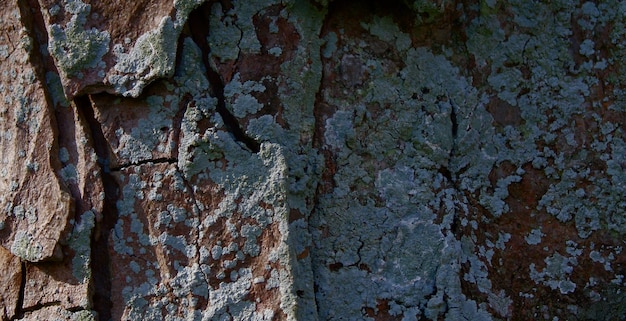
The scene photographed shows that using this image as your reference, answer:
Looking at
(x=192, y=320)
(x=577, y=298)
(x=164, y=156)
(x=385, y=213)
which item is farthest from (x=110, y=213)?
Answer: (x=577, y=298)

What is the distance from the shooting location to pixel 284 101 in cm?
136

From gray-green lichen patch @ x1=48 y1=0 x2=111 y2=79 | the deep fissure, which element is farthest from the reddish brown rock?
gray-green lichen patch @ x1=48 y1=0 x2=111 y2=79

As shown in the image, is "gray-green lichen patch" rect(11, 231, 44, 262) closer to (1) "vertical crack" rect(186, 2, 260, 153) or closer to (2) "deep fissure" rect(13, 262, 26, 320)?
(2) "deep fissure" rect(13, 262, 26, 320)

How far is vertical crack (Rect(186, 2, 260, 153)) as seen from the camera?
4.39ft

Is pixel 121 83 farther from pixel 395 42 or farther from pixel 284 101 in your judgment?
pixel 395 42

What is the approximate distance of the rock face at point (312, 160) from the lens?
1.31 m

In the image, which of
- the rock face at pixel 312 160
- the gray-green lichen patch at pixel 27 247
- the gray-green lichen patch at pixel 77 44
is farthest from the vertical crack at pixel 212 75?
the gray-green lichen patch at pixel 27 247

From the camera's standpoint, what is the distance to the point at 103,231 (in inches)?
52.3

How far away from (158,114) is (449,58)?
630 mm

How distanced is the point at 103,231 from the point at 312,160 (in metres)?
0.43

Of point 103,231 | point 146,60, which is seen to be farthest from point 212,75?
point 103,231

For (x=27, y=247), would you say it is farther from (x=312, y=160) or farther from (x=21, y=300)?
(x=312, y=160)

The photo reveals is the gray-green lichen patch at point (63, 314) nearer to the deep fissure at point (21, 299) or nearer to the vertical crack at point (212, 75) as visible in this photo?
the deep fissure at point (21, 299)

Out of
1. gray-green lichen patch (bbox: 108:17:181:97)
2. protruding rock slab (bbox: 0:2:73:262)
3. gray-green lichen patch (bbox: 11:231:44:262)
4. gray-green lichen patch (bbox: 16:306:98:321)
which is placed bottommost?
gray-green lichen patch (bbox: 16:306:98:321)
